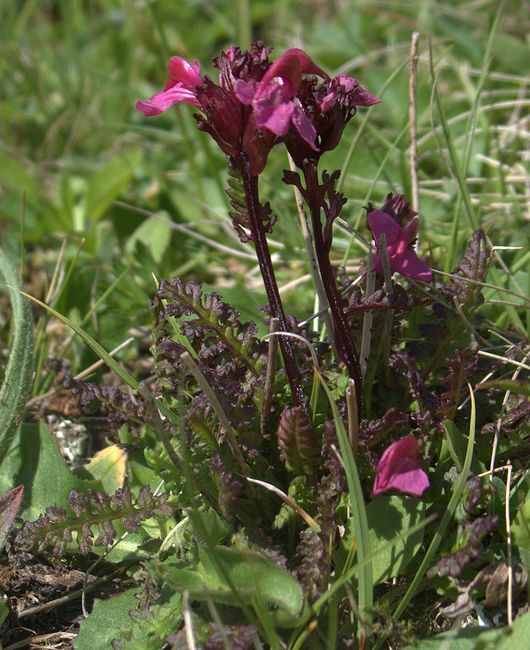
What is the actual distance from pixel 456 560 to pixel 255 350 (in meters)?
0.63

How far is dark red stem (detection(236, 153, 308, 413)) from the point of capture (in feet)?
5.02

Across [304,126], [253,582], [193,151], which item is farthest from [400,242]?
[193,151]

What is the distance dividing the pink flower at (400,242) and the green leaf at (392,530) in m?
0.45

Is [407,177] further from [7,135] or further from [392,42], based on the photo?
[7,135]

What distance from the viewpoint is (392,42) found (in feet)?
12.3

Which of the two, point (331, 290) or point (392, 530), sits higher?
point (331, 290)

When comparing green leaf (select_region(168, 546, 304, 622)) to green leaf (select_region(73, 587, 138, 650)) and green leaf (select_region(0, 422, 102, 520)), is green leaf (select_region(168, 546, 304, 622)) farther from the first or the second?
green leaf (select_region(0, 422, 102, 520))

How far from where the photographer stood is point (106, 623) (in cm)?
167

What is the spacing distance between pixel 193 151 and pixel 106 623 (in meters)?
1.98

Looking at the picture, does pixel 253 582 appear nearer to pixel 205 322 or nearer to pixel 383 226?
pixel 205 322

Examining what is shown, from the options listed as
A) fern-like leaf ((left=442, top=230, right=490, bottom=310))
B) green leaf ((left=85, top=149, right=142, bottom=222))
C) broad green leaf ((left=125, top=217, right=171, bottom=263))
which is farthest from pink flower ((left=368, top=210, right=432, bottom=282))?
green leaf ((left=85, top=149, right=142, bottom=222))

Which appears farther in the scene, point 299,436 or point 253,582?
point 299,436

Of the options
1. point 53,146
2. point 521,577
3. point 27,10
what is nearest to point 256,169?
point 521,577

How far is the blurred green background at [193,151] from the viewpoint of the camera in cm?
263
